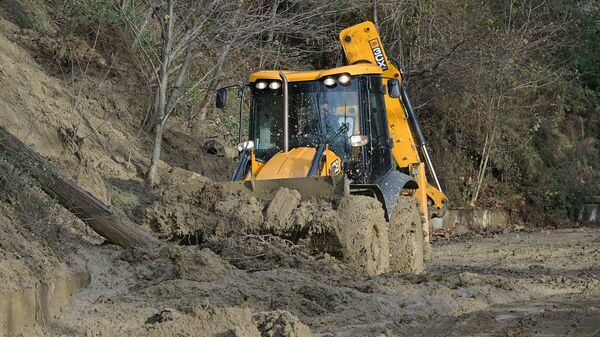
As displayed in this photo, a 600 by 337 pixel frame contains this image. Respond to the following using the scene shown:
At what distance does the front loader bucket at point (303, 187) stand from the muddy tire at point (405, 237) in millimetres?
1760

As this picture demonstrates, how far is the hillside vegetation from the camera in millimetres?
19672

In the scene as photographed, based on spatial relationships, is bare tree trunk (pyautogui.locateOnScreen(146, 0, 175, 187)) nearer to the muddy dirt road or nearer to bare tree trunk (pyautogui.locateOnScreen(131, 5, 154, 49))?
bare tree trunk (pyautogui.locateOnScreen(131, 5, 154, 49))

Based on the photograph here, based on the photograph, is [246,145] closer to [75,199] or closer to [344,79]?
[344,79]

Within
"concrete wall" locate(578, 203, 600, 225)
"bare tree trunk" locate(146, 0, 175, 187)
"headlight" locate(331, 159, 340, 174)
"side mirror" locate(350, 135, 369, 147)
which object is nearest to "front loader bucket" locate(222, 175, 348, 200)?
"headlight" locate(331, 159, 340, 174)

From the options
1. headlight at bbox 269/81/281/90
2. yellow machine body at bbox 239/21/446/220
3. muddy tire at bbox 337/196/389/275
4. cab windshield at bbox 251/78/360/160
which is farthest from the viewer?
headlight at bbox 269/81/281/90

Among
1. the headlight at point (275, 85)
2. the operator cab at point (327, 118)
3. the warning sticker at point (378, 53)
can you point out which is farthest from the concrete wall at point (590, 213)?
the headlight at point (275, 85)

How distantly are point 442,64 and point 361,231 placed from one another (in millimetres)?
13795

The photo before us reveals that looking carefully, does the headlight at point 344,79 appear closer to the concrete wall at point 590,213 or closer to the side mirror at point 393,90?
the side mirror at point 393,90

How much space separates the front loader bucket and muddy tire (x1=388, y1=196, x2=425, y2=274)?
176 centimetres

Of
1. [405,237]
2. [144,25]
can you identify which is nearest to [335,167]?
[405,237]

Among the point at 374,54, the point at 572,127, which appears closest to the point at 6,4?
the point at 374,54

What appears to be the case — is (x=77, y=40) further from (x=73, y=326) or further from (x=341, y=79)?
(x=73, y=326)

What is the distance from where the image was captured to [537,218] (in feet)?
91.2

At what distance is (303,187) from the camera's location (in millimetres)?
12344
